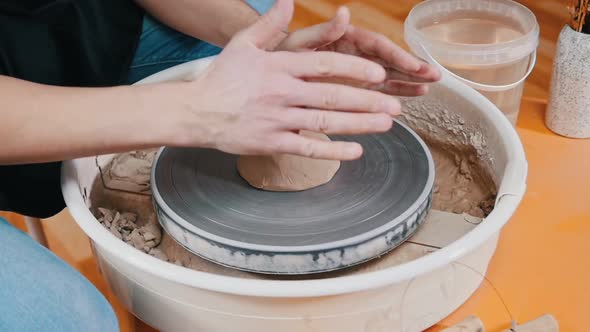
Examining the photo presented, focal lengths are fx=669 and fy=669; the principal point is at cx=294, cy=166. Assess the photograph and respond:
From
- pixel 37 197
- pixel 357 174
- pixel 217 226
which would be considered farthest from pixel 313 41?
pixel 37 197

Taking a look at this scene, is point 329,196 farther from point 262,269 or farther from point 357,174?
point 262,269

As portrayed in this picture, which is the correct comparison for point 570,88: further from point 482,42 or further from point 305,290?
point 305,290

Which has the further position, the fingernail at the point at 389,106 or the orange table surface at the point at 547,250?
the orange table surface at the point at 547,250

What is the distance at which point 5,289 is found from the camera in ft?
3.50

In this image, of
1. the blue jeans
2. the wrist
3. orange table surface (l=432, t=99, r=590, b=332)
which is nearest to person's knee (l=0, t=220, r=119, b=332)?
the blue jeans

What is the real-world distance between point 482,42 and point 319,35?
87 centimetres

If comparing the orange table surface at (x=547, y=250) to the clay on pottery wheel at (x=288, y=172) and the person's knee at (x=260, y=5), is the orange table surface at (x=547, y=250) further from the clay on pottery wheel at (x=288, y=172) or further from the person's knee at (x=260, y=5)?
the person's knee at (x=260, y=5)

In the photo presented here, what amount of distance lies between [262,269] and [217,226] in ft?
0.39

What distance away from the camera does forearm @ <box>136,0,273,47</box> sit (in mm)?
Answer: 1586

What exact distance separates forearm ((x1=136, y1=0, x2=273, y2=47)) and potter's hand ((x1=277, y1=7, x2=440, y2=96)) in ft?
0.86

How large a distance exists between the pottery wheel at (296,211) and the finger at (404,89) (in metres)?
0.14

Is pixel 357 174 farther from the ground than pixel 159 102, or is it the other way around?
pixel 159 102

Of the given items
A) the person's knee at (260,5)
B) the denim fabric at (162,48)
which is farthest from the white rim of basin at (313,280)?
the person's knee at (260,5)

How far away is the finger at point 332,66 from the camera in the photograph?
1.06 m
